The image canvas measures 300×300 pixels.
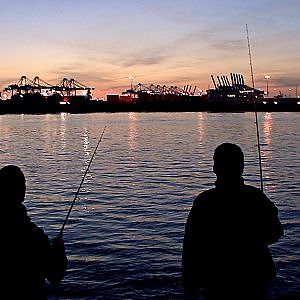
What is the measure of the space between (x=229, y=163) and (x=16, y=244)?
1511 millimetres

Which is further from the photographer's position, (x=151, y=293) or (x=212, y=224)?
(x=151, y=293)

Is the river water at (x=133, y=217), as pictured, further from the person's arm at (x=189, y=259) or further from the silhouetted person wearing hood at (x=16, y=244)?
the silhouetted person wearing hood at (x=16, y=244)

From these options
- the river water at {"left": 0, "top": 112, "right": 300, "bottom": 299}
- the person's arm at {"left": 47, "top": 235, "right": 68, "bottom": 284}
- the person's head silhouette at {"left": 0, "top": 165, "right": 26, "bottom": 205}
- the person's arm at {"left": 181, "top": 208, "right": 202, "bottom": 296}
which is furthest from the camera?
the river water at {"left": 0, "top": 112, "right": 300, "bottom": 299}

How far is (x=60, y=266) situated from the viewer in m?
3.50

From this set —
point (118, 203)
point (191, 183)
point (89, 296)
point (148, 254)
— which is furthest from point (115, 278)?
point (191, 183)

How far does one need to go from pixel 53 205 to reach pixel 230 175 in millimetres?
12479

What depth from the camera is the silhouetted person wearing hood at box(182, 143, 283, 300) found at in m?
3.50

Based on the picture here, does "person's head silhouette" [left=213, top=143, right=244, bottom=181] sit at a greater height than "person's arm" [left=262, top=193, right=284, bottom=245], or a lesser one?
greater

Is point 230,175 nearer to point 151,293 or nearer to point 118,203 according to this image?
point 151,293

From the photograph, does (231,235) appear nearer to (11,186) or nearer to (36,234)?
(36,234)

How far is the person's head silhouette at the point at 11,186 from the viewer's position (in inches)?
131

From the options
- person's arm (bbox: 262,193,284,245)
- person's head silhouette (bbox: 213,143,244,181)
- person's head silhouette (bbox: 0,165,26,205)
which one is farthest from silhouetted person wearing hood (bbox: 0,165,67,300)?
person's arm (bbox: 262,193,284,245)

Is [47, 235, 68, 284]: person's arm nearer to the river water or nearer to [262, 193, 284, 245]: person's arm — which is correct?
[262, 193, 284, 245]: person's arm

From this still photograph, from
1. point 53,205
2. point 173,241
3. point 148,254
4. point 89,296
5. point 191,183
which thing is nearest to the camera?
point 89,296
